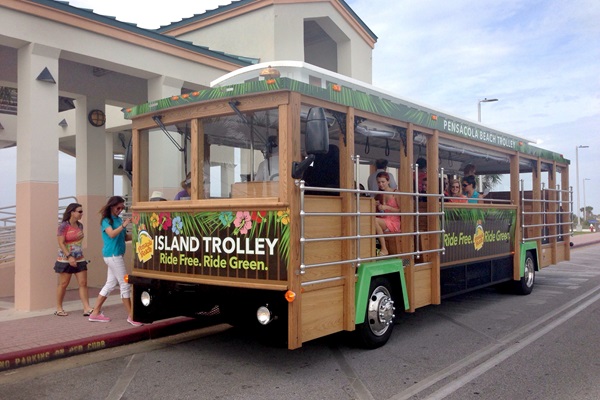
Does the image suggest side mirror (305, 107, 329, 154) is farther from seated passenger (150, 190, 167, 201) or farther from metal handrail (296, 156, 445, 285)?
seated passenger (150, 190, 167, 201)

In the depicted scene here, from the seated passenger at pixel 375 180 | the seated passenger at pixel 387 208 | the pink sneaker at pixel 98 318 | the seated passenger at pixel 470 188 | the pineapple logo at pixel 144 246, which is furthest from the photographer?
the seated passenger at pixel 470 188

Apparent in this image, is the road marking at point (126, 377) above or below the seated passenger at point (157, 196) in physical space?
below

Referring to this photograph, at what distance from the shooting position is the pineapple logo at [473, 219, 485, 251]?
781cm

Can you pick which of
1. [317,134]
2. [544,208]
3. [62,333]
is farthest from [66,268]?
[544,208]

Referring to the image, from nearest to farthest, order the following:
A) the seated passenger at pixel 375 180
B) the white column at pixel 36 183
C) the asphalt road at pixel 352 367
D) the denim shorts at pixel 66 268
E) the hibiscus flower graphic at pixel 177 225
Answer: the asphalt road at pixel 352 367 → the hibiscus flower graphic at pixel 177 225 → the seated passenger at pixel 375 180 → the denim shorts at pixel 66 268 → the white column at pixel 36 183

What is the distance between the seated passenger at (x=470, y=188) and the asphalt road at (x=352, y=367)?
203cm

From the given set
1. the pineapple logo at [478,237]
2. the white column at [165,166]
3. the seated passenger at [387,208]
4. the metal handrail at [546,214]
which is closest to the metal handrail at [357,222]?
the seated passenger at [387,208]

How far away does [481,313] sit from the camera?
805 cm

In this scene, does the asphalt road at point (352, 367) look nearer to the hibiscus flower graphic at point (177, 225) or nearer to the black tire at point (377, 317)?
the black tire at point (377, 317)

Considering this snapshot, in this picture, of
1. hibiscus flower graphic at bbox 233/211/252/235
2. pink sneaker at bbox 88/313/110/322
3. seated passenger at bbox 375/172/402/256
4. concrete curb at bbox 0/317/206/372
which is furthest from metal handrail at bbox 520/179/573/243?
pink sneaker at bbox 88/313/110/322

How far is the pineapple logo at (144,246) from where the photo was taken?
581 centimetres

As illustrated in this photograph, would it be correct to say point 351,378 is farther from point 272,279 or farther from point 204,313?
point 204,313

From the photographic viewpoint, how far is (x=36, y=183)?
7699 millimetres

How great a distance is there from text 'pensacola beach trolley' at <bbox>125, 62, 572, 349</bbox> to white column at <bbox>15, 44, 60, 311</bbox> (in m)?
2.47
